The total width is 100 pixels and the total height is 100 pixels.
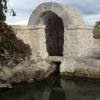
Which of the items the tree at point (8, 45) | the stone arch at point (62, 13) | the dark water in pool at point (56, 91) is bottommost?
the dark water in pool at point (56, 91)

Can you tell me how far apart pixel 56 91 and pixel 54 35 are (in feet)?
18.9

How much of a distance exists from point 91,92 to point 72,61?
103 inches

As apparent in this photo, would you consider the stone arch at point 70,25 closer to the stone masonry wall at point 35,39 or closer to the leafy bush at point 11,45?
the stone masonry wall at point 35,39

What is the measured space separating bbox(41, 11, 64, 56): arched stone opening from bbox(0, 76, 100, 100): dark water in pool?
423 centimetres

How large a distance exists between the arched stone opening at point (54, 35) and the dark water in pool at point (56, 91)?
4.23 m

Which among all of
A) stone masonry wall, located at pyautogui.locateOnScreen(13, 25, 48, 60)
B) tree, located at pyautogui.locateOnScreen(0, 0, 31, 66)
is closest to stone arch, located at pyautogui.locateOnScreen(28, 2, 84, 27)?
stone masonry wall, located at pyautogui.locateOnScreen(13, 25, 48, 60)

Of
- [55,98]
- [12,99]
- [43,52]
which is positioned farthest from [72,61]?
[12,99]

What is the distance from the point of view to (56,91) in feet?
44.7

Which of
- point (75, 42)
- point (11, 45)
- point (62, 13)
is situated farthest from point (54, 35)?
point (11, 45)

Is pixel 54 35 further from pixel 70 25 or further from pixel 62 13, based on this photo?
pixel 70 25

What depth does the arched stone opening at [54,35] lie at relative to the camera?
60.3 ft

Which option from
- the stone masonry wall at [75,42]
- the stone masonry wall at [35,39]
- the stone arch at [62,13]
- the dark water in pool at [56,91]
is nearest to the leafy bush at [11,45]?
the stone masonry wall at [35,39]

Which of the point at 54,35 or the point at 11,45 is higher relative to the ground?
the point at 54,35

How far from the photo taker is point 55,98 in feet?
41.5
